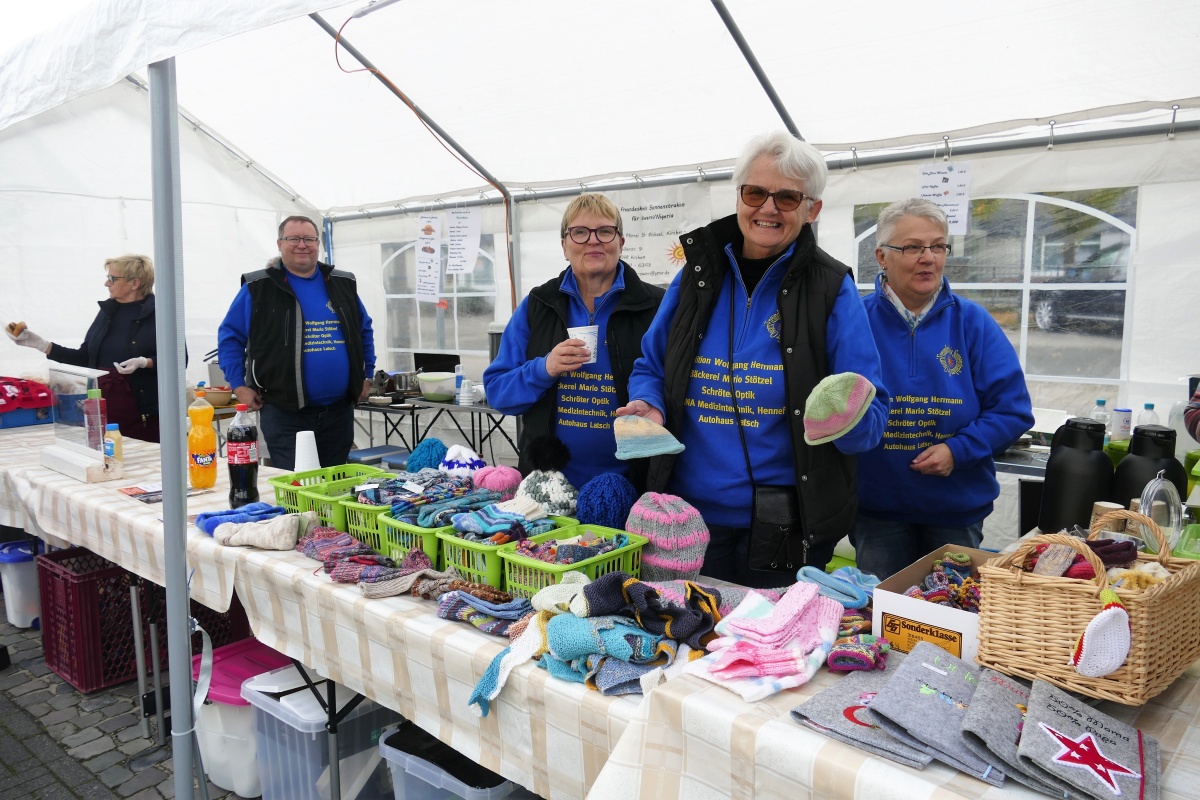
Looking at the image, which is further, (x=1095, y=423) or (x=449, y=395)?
(x=449, y=395)

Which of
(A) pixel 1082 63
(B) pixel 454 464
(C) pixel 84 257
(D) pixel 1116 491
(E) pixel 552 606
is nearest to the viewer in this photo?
(E) pixel 552 606

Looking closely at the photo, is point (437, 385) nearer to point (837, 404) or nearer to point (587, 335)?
point (587, 335)

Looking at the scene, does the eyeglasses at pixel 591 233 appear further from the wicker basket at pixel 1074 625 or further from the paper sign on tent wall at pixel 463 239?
the paper sign on tent wall at pixel 463 239

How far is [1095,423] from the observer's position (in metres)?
1.97

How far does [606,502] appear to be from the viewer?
5.77 feet

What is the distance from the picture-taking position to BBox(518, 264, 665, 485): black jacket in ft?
7.23

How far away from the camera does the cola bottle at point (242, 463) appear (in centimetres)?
232

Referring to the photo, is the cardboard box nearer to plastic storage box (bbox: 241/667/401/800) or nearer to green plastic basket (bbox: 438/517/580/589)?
green plastic basket (bbox: 438/517/580/589)

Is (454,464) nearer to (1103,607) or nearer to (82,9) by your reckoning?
(82,9)

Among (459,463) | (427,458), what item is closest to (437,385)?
(427,458)

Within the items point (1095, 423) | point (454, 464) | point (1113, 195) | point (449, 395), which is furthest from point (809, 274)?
point (449, 395)

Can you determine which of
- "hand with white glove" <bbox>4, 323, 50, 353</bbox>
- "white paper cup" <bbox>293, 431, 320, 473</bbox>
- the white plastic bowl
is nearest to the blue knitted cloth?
"white paper cup" <bbox>293, 431, 320, 473</bbox>

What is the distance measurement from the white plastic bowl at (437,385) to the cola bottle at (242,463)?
3.12 m

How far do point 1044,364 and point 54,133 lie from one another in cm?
672
